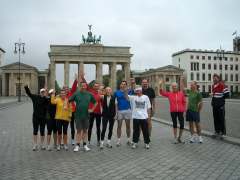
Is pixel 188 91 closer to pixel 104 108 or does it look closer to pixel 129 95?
pixel 129 95

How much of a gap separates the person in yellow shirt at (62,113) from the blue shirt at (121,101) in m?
1.55

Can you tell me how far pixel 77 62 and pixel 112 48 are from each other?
31.1 feet

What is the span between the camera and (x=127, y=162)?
8.10 meters

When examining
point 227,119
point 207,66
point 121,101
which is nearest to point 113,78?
point 207,66

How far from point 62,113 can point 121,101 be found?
1903mm

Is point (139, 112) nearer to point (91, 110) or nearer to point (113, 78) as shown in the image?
point (91, 110)

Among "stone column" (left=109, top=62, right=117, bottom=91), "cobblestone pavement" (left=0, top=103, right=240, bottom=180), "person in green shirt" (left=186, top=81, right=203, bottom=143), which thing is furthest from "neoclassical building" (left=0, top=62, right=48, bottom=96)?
"cobblestone pavement" (left=0, top=103, right=240, bottom=180)

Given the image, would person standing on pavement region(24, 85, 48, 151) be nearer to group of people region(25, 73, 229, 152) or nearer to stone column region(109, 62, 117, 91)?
group of people region(25, 73, 229, 152)

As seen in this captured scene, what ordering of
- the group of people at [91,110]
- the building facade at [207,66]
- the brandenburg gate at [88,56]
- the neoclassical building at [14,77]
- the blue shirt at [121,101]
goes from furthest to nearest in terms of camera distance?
the building facade at [207,66] < the neoclassical building at [14,77] < the brandenburg gate at [88,56] < the blue shirt at [121,101] < the group of people at [91,110]

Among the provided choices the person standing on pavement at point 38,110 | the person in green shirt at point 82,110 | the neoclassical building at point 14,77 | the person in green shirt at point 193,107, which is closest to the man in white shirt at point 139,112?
the person in green shirt at point 82,110

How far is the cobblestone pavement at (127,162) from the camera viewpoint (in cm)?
685

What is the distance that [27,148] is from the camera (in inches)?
404

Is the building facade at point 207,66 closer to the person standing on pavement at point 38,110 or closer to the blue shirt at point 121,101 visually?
the blue shirt at point 121,101

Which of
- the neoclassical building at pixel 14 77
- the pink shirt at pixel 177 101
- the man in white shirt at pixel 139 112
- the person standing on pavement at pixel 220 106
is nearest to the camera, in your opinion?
the man in white shirt at pixel 139 112
